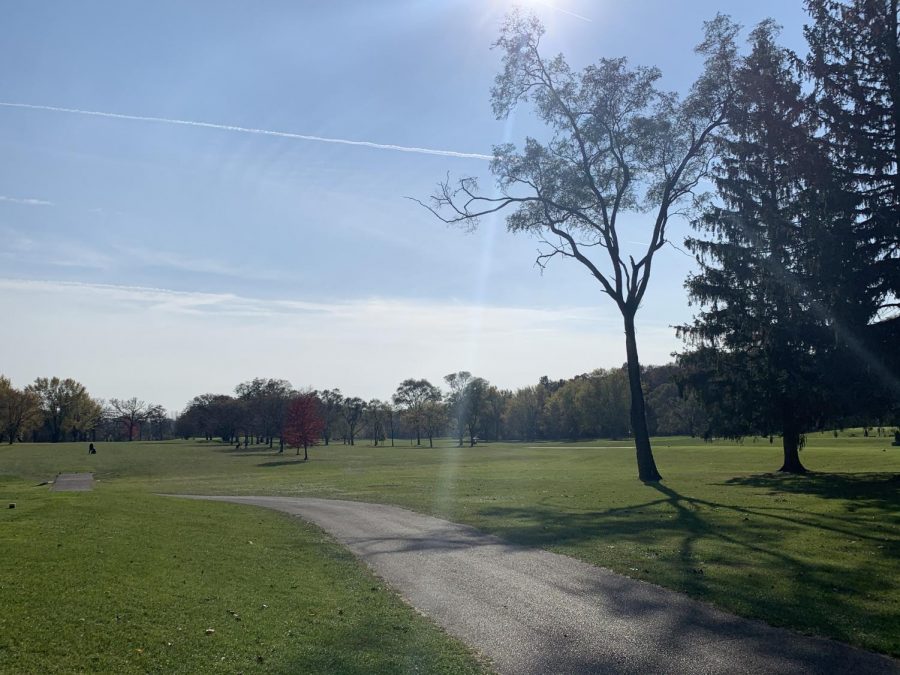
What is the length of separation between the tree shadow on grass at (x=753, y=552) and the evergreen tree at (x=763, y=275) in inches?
299

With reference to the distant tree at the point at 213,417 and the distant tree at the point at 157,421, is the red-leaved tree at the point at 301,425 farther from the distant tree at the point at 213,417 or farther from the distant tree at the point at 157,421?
the distant tree at the point at 157,421

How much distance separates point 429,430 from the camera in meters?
124

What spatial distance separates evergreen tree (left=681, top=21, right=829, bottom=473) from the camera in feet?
75.9

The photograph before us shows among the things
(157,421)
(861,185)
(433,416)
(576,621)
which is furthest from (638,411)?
(157,421)

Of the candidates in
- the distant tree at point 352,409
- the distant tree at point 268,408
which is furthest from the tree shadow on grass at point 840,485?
the distant tree at point 352,409

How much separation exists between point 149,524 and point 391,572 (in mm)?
6925

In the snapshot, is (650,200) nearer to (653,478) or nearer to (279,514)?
(653,478)

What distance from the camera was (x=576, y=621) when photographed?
8555 mm

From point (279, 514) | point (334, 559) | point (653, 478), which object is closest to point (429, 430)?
point (653, 478)

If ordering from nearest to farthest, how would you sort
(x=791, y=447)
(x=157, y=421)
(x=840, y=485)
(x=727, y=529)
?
1. (x=727, y=529)
2. (x=840, y=485)
3. (x=791, y=447)
4. (x=157, y=421)

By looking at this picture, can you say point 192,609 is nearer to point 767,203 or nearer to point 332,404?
point 767,203

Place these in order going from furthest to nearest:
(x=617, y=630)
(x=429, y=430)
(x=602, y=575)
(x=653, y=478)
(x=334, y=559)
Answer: (x=429, y=430)
(x=653, y=478)
(x=334, y=559)
(x=602, y=575)
(x=617, y=630)

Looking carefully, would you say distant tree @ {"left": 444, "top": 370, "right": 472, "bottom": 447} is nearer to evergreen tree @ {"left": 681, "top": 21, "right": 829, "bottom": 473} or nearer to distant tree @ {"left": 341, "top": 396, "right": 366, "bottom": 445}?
distant tree @ {"left": 341, "top": 396, "right": 366, "bottom": 445}

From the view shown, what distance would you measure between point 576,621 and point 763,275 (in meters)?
21.9
